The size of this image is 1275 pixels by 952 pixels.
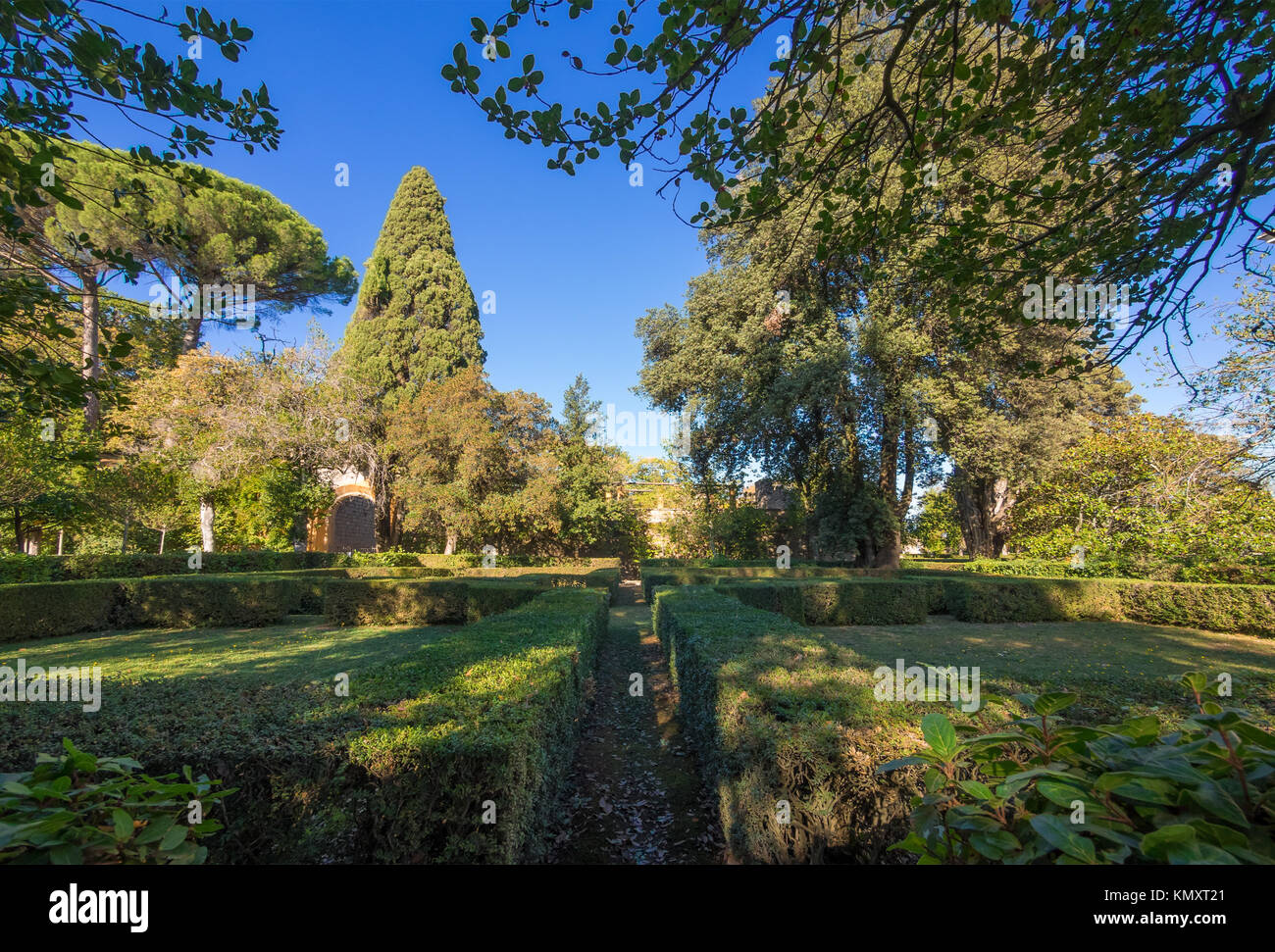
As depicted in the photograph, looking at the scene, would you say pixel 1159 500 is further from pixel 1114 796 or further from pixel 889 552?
pixel 1114 796

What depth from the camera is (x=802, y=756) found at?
7.71 feet

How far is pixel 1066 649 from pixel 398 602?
1324 cm

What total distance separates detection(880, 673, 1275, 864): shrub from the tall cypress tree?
2691 cm

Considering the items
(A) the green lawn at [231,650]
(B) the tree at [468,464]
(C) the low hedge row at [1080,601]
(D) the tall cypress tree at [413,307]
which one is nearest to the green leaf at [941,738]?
(A) the green lawn at [231,650]

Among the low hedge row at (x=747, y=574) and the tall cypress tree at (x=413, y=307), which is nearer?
the low hedge row at (x=747, y=574)

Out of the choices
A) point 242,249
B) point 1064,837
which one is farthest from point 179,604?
point 242,249

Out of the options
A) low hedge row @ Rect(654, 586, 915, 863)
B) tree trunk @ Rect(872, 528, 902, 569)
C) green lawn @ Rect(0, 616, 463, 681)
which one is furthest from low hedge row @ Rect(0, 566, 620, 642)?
tree trunk @ Rect(872, 528, 902, 569)

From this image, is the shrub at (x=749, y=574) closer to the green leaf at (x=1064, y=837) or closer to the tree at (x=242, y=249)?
the green leaf at (x=1064, y=837)

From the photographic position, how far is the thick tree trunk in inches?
818

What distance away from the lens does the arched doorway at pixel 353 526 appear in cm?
2916

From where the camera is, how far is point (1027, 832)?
0.89 m

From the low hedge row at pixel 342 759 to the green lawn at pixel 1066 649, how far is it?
13.1 ft

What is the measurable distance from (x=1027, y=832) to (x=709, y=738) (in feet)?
Result: 10.5
